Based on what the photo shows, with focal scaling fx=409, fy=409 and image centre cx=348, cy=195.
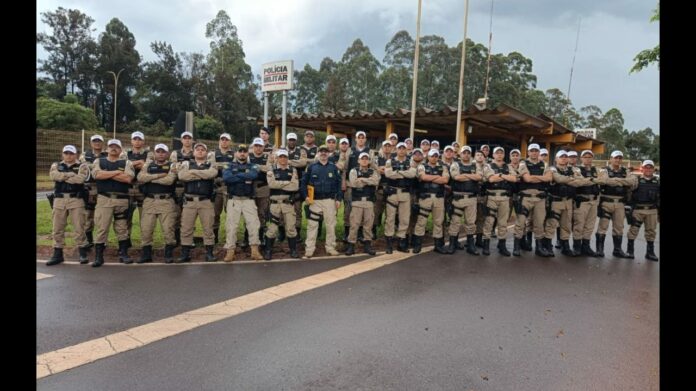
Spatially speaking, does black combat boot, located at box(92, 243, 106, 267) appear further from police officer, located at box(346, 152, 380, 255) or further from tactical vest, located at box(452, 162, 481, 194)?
tactical vest, located at box(452, 162, 481, 194)

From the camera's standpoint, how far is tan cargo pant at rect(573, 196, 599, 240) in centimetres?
805

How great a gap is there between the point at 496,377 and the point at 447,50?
49.1m

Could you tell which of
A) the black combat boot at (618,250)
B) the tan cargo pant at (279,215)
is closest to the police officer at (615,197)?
the black combat boot at (618,250)

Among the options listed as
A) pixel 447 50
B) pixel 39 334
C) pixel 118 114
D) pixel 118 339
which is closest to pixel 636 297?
pixel 118 339

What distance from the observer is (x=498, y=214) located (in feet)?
26.2

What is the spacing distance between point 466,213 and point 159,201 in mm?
5520

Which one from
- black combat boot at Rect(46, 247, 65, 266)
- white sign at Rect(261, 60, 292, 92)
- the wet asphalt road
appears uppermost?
white sign at Rect(261, 60, 292, 92)

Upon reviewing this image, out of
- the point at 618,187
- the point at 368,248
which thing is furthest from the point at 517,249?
the point at 368,248

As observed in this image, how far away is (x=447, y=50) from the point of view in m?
47.6

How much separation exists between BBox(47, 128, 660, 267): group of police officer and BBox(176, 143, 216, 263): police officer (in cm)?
2

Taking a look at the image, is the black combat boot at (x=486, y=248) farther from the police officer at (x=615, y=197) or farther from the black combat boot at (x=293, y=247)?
the black combat boot at (x=293, y=247)

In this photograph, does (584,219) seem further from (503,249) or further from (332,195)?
(332,195)

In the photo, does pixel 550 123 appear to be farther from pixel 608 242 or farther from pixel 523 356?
pixel 523 356

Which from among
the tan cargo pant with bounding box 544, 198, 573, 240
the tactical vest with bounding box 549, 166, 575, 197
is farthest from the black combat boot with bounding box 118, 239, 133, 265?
the tactical vest with bounding box 549, 166, 575, 197
